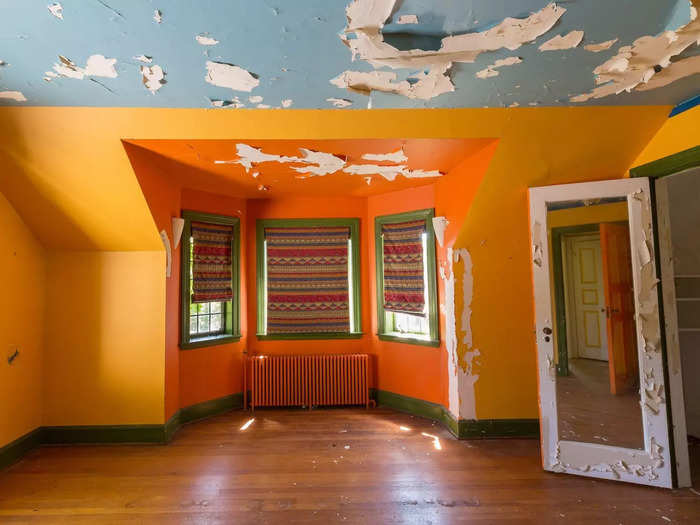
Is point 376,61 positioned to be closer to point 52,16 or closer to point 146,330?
point 52,16

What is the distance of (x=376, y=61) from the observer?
80.1 inches

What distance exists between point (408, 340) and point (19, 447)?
3456 mm

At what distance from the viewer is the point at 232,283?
169 inches

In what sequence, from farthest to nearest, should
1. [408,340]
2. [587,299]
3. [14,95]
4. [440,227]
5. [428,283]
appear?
[587,299] < [408,340] < [428,283] < [440,227] < [14,95]

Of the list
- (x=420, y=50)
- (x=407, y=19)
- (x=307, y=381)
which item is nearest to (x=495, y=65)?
(x=420, y=50)

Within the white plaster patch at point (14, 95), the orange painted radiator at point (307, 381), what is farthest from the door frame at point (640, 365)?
the white plaster patch at point (14, 95)

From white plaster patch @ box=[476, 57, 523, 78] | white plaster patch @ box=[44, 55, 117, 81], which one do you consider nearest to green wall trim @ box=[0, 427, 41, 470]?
white plaster patch @ box=[44, 55, 117, 81]

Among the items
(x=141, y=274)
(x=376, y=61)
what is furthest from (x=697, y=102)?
(x=141, y=274)

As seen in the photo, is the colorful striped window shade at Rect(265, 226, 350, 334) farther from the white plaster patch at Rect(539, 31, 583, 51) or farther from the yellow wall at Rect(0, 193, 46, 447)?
the white plaster patch at Rect(539, 31, 583, 51)

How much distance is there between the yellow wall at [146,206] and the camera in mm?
2621

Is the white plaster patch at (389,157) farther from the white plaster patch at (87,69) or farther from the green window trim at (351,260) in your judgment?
the white plaster patch at (87,69)

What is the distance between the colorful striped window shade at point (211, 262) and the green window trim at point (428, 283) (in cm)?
166

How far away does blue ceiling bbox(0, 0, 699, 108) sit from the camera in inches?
66.0

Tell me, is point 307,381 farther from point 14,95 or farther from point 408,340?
point 14,95
